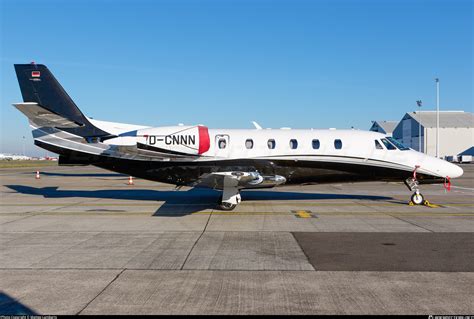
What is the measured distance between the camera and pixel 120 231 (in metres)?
11.1

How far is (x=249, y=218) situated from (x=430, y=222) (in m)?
5.41

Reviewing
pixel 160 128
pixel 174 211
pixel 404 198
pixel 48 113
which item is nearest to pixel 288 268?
pixel 174 211

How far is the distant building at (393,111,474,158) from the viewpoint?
80.8 meters

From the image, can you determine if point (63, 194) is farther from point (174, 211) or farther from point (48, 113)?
point (174, 211)

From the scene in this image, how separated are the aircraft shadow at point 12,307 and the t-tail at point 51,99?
10.9m

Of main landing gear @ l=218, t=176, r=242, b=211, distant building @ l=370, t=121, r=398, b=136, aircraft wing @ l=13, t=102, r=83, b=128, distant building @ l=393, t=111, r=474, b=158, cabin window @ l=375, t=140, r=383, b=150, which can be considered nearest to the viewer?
aircraft wing @ l=13, t=102, r=83, b=128

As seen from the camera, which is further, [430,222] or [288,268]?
[430,222]

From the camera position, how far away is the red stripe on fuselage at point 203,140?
15539mm

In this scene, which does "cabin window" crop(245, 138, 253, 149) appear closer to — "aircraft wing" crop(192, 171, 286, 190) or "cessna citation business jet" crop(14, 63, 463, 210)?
"cessna citation business jet" crop(14, 63, 463, 210)

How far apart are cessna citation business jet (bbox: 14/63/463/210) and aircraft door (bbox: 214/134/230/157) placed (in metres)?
0.04

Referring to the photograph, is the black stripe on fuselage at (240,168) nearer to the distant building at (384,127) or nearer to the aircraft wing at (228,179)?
the aircraft wing at (228,179)

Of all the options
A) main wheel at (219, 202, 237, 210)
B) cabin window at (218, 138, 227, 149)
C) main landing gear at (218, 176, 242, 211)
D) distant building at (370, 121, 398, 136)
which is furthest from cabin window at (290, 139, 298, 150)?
distant building at (370, 121, 398, 136)

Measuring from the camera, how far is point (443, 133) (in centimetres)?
8344

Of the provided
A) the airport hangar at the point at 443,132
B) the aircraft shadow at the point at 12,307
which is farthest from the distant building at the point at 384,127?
the aircraft shadow at the point at 12,307
